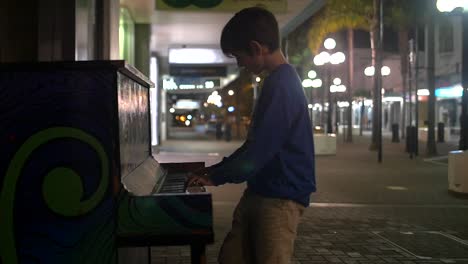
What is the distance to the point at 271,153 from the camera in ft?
9.21

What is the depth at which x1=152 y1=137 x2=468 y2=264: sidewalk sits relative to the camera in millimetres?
6145

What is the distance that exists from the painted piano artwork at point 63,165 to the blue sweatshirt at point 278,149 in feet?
1.25

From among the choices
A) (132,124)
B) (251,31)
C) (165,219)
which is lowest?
(165,219)

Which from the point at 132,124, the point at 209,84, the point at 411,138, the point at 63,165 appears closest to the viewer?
the point at 63,165

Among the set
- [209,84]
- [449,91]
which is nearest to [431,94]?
[209,84]

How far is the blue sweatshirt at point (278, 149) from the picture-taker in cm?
282

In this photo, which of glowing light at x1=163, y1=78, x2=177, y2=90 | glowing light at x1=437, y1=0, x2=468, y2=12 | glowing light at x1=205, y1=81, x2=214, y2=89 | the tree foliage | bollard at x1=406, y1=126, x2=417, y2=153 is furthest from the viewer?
glowing light at x1=163, y1=78, x2=177, y2=90

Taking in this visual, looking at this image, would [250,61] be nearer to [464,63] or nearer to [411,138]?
[464,63]

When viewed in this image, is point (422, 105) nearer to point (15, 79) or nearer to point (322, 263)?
point (322, 263)

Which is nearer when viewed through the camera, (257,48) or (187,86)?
(257,48)

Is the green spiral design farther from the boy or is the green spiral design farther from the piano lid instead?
the boy

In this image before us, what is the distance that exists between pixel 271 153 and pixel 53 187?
112 cm

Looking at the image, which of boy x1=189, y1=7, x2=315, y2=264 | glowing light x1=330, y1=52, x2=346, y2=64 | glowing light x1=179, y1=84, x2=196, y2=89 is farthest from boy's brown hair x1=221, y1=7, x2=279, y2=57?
glowing light x1=179, y1=84, x2=196, y2=89

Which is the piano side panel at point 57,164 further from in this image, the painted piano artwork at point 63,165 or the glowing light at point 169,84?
the glowing light at point 169,84
